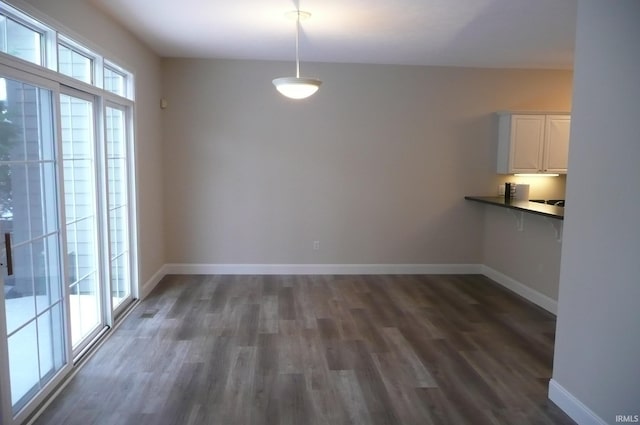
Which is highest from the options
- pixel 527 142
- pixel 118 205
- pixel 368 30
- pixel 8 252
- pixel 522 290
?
pixel 368 30

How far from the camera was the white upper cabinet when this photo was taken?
5.57 m

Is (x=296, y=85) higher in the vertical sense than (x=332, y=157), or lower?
higher

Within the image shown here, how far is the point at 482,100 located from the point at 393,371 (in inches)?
163

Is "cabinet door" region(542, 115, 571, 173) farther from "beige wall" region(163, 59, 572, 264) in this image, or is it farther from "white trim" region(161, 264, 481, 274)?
"white trim" region(161, 264, 481, 274)

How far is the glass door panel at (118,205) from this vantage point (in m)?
4.21

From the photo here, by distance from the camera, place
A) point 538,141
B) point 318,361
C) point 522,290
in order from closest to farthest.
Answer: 1. point 318,361
2. point 522,290
3. point 538,141

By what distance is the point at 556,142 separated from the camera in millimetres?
5594

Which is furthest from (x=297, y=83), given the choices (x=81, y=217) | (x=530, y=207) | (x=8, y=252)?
(x=530, y=207)

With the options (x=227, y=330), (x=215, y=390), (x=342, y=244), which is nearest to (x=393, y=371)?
(x=215, y=390)

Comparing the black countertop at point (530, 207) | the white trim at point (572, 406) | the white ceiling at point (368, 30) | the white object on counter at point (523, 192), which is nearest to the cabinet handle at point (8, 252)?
the white ceiling at point (368, 30)

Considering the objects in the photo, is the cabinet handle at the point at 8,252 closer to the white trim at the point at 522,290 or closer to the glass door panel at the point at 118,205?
the glass door panel at the point at 118,205

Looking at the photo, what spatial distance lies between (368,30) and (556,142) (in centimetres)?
305

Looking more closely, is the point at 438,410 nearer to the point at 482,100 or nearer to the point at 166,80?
the point at 482,100

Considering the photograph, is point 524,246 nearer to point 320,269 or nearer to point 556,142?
point 556,142
